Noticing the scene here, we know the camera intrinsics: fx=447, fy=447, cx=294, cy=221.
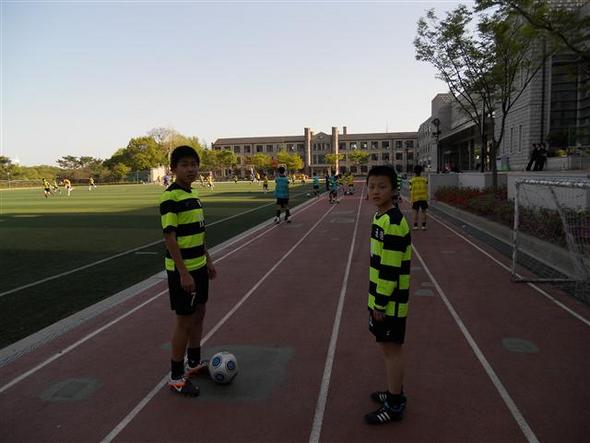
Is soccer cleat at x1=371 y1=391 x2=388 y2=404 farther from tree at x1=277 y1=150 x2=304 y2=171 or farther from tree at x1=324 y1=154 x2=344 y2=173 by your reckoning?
tree at x1=324 y1=154 x2=344 y2=173

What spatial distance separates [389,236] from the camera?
3.42 m

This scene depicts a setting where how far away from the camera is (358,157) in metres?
113

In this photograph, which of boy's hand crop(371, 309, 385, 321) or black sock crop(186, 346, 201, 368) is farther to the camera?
black sock crop(186, 346, 201, 368)

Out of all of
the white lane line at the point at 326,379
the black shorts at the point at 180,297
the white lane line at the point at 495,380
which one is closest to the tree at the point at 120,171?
the white lane line at the point at 326,379

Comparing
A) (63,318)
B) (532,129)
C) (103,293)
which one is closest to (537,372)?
(63,318)

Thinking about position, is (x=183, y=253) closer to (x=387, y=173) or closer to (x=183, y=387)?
(x=183, y=387)

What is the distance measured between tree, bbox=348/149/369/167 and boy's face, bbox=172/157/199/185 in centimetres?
11038

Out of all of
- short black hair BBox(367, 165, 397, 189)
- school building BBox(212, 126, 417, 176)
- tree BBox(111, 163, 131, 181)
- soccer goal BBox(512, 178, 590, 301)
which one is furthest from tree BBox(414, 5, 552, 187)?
school building BBox(212, 126, 417, 176)

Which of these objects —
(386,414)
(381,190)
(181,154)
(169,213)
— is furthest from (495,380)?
(181,154)

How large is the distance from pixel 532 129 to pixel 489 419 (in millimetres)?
33861

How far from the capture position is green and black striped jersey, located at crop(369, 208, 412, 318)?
341cm

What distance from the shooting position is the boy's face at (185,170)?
4086 millimetres

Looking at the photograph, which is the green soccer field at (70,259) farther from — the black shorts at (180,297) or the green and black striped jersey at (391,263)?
the green and black striped jersey at (391,263)

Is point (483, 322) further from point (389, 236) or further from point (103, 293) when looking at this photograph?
point (103, 293)
